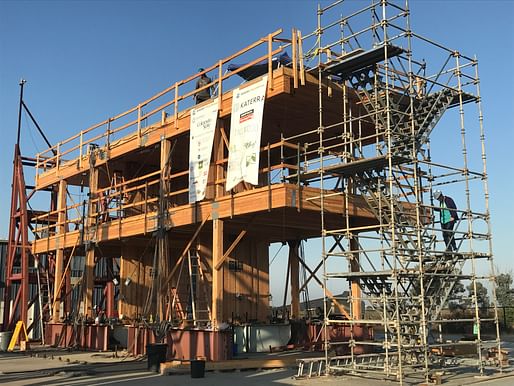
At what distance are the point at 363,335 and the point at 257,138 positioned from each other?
10.3m

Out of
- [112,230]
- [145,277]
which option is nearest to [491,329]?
[145,277]

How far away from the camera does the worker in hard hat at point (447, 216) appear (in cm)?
1777

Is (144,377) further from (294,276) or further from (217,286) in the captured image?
(294,276)

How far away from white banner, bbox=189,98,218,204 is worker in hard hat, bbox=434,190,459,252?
801 cm

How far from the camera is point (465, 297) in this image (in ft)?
59.2

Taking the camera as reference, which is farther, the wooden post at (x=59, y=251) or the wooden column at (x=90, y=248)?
the wooden post at (x=59, y=251)

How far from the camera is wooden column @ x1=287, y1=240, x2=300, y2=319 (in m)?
26.5

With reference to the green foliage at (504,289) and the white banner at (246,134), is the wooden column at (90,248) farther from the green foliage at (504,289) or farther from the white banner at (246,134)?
the green foliage at (504,289)

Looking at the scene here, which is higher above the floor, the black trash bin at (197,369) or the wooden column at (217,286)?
the wooden column at (217,286)

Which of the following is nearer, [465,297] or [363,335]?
[465,297]

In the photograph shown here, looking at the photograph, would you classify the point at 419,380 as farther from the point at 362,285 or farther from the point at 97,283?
the point at 97,283

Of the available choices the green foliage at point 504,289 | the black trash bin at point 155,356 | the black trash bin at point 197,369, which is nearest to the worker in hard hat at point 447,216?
the black trash bin at point 197,369

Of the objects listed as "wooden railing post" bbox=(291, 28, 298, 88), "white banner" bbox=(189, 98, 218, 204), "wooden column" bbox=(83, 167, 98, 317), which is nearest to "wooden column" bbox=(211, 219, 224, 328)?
"white banner" bbox=(189, 98, 218, 204)

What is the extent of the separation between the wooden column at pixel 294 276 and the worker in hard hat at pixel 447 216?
9.44 meters
